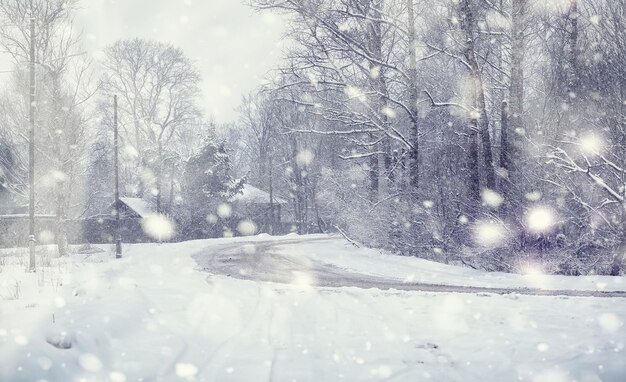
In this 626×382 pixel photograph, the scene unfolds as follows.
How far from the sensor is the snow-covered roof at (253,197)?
45.8 m

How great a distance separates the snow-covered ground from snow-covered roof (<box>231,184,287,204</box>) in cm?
3542

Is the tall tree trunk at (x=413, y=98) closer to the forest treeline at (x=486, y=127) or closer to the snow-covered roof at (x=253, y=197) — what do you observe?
the forest treeline at (x=486, y=127)

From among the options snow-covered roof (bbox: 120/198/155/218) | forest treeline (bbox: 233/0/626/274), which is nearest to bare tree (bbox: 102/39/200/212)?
snow-covered roof (bbox: 120/198/155/218)

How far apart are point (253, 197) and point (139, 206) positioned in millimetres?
11349

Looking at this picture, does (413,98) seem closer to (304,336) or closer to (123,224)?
(304,336)

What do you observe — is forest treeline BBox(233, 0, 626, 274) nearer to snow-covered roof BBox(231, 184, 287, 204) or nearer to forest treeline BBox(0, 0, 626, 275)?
forest treeline BBox(0, 0, 626, 275)

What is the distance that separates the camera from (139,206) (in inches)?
1577

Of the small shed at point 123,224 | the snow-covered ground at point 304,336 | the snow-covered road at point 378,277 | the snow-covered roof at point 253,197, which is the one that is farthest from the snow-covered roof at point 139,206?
the snow-covered ground at point 304,336

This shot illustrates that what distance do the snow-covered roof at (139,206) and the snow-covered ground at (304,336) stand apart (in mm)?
29855

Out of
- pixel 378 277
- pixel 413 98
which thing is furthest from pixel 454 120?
pixel 378 277

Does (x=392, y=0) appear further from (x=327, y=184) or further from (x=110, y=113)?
(x=110, y=113)

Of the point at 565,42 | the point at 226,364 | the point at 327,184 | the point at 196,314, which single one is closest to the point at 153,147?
the point at 327,184

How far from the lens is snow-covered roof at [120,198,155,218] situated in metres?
39.0

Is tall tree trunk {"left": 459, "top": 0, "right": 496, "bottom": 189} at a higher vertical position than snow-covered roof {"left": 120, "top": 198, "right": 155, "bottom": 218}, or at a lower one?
higher
